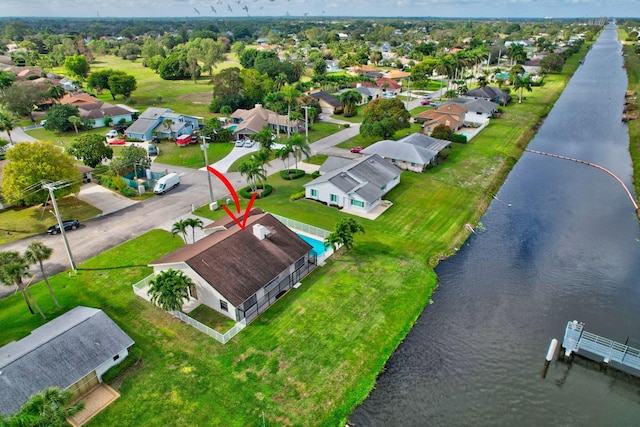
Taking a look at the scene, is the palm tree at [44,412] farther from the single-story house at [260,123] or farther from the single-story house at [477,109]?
the single-story house at [477,109]

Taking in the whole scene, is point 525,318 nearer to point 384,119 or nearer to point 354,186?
point 354,186

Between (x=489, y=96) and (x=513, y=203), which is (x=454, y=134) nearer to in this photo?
(x=513, y=203)

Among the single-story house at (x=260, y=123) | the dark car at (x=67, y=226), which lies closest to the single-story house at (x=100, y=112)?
the single-story house at (x=260, y=123)

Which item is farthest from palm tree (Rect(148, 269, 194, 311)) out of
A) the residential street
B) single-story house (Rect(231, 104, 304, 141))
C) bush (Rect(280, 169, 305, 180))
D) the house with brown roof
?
the house with brown roof

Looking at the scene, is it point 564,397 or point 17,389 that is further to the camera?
point 564,397

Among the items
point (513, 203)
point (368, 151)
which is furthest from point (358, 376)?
Answer: point (368, 151)

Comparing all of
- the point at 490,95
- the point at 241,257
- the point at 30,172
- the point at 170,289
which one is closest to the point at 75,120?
the point at 30,172
